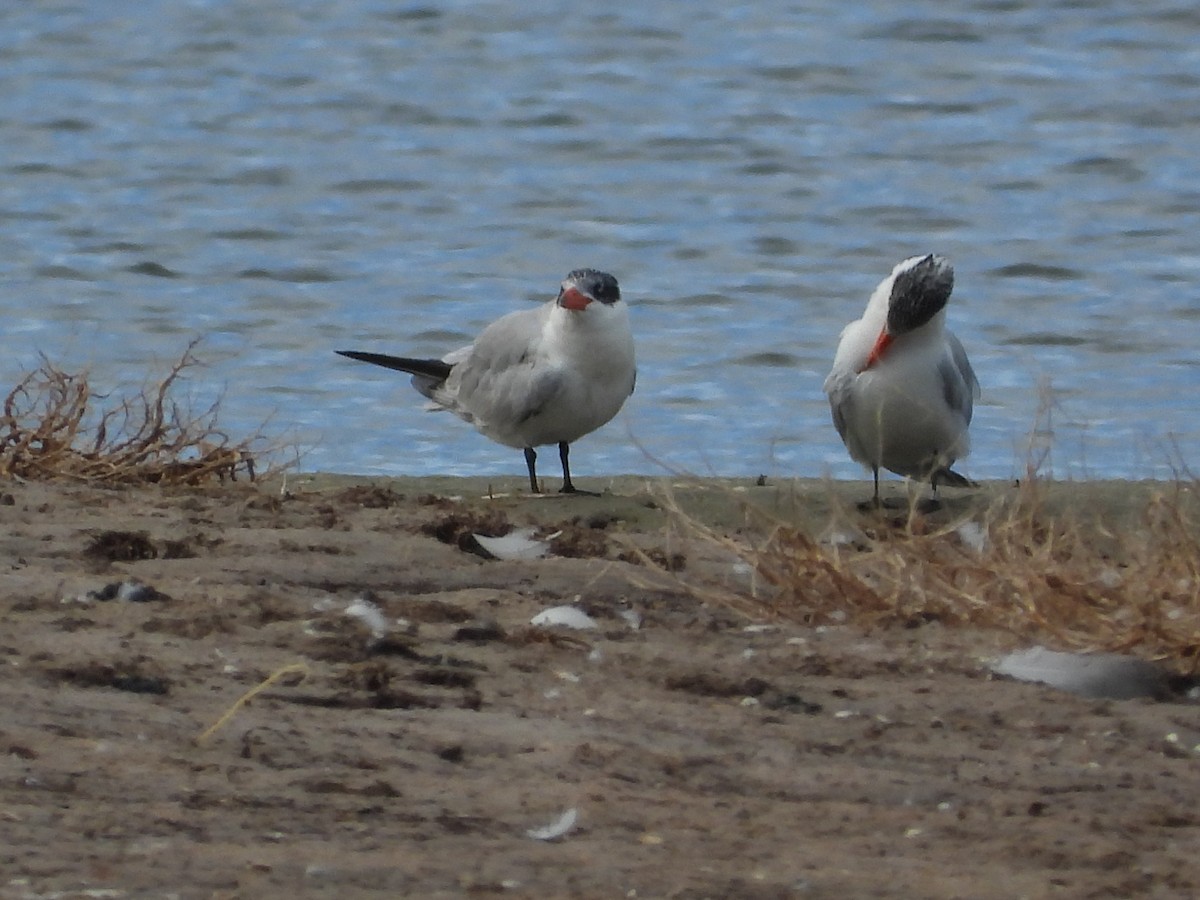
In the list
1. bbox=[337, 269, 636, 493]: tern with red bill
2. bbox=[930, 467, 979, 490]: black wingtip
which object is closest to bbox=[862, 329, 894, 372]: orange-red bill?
bbox=[930, 467, 979, 490]: black wingtip

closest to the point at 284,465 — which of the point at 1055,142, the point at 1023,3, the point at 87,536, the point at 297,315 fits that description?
the point at 87,536

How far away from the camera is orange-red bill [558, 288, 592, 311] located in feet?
20.3

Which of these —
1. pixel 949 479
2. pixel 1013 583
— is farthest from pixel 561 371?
pixel 1013 583

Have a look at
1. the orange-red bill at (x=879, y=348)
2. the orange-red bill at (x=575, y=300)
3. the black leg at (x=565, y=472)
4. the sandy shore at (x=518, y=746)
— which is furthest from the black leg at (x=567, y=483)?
the sandy shore at (x=518, y=746)

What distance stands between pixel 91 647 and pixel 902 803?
1.29m

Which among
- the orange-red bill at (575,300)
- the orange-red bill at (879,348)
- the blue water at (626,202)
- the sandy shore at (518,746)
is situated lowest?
the blue water at (626,202)

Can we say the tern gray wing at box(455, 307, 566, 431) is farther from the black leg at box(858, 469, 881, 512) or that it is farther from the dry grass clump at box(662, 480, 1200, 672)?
the dry grass clump at box(662, 480, 1200, 672)

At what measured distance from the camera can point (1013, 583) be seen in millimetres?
3945

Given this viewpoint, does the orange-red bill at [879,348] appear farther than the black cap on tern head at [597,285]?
No

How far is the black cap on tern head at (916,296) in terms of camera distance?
5.91 meters

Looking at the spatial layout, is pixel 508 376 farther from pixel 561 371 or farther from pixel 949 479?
pixel 949 479

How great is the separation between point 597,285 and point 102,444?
136 cm

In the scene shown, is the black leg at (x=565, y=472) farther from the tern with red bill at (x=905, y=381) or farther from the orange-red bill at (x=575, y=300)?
the tern with red bill at (x=905, y=381)

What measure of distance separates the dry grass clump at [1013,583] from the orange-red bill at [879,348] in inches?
62.1
